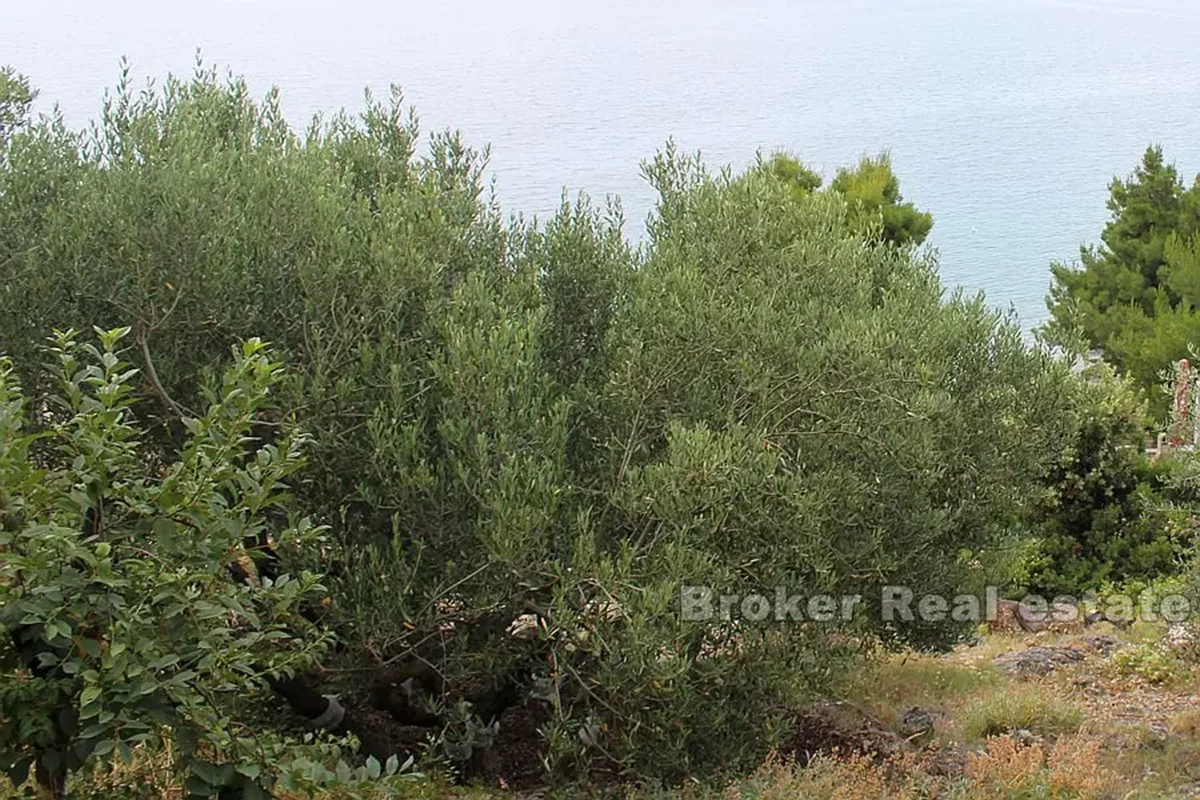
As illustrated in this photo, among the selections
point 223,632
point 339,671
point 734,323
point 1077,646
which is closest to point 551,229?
point 734,323

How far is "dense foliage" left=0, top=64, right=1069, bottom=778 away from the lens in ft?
22.6

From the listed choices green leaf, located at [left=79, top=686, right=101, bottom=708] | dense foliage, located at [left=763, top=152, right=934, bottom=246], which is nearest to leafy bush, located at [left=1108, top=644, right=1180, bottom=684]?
dense foliage, located at [left=763, top=152, right=934, bottom=246]

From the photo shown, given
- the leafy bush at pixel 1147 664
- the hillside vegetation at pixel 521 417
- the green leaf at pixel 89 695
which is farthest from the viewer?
the leafy bush at pixel 1147 664

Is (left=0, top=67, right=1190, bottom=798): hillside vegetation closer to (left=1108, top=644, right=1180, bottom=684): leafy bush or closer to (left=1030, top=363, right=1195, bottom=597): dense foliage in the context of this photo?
(left=1108, top=644, right=1180, bottom=684): leafy bush

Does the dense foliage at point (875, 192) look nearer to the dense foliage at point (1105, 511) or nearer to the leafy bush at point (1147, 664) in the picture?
the dense foliage at point (1105, 511)

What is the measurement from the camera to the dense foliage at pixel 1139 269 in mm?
19750

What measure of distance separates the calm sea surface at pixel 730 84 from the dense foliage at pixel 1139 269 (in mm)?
11072

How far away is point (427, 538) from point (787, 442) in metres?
2.02

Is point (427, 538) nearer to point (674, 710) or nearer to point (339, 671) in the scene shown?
point (339, 671)

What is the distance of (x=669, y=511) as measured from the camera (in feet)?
22.8

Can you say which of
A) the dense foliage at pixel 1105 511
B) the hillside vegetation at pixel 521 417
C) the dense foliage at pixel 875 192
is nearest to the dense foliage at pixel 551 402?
the hillside vegetation at pixel 521 417

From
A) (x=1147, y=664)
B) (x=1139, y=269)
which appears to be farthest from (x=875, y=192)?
(x=1147, y=664)

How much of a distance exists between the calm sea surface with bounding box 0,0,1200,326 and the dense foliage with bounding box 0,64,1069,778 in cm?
2275

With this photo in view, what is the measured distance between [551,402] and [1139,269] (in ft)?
55.2
